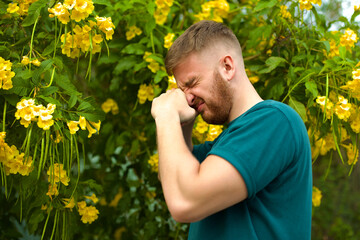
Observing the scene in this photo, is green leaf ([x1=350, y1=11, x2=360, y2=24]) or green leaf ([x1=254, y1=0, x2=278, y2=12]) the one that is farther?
green leaf ([x1=350, y1=11, x2=360, y2=24])

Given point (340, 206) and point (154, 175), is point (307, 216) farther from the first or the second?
point (340, 206)

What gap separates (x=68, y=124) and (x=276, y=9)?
3.51 feet

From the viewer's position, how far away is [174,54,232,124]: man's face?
1183 millimetres

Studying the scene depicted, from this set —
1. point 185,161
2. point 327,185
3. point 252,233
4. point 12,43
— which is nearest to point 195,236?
point 252,233

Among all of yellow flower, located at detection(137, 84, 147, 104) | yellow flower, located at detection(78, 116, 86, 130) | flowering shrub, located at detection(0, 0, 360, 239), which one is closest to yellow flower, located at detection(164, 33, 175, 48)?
flowering shrub, located at detection(0, 0, 360, 239)

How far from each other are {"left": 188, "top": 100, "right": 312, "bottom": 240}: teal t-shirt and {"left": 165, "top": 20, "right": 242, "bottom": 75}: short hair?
25 centimetres

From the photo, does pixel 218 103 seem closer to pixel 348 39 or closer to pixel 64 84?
pixel 64 84

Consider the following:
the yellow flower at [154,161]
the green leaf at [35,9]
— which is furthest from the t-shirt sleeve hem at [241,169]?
the yellow flower at [154,161]

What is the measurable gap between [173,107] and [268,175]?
12.7 inches

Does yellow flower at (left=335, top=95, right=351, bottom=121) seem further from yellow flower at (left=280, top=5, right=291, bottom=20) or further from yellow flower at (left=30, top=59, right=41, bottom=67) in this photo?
yellow flower at (left=30, top=59, right=41, bottom=67)

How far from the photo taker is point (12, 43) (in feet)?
4.88

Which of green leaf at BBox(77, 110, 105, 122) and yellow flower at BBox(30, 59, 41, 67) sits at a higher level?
yellow flower at BBox(30, 59, 41, 67)

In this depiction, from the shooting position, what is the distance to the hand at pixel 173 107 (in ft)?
3.69

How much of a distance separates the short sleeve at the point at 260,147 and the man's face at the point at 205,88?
0.51ft
